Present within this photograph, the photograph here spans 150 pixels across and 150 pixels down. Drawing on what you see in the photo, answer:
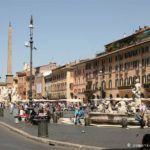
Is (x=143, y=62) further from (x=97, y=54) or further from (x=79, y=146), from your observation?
(x=79, y=146)

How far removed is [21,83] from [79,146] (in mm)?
148141

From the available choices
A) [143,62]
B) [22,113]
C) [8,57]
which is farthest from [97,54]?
[22,113]

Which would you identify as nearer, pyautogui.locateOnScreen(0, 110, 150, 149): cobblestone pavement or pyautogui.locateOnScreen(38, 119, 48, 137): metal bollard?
pyautogui.locateOnScreen(0, 110, 150, 149): cobblestone pavement

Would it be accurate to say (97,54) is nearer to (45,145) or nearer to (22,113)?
(22,113)

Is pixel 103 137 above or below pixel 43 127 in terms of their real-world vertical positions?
below

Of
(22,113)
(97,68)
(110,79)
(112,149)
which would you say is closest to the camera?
(112,149)

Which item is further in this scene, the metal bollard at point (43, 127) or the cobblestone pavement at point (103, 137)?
the metal bollard at point (43, 127)

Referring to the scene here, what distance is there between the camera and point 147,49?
246 feet

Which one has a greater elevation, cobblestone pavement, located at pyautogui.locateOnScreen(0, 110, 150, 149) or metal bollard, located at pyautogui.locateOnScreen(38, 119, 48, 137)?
metal bollard, located at pyautogui.locateOnScreen(38, 119, 48, 137)

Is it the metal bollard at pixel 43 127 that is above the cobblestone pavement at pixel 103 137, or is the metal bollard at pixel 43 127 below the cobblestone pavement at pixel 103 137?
above

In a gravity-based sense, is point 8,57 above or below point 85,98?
above

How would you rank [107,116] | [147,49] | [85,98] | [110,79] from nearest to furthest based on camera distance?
[107,116] < [147,49] < [110,79] < [85,98]

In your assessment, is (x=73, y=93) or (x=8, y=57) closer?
(x=8, y=57)

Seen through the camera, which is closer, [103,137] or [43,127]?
[103,137]
